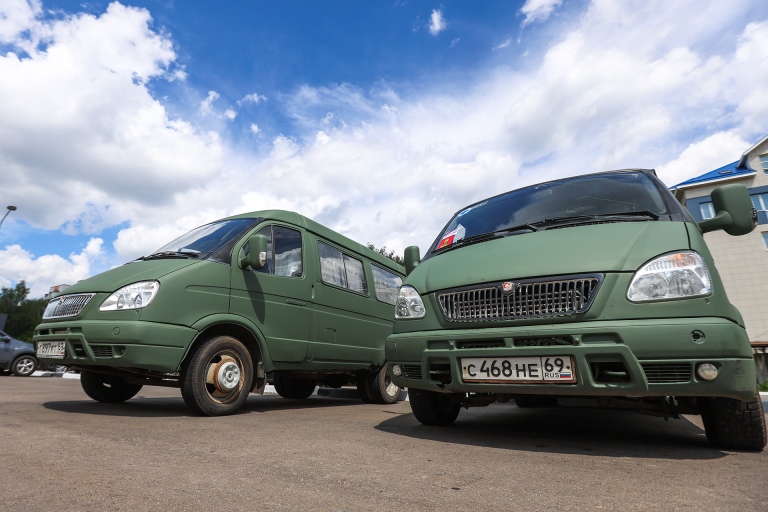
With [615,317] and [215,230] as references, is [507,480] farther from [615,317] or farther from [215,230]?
[215,230]

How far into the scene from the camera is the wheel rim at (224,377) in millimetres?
4527

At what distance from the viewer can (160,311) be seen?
4.23 metres

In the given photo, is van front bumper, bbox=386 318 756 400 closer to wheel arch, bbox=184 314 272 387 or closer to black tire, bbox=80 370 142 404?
wheel arch, bbox=184 314 272 387

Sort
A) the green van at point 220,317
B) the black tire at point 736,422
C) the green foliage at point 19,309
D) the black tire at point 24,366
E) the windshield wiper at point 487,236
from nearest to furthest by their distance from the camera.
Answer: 1. the black tire at point 736,422
2. the windshield wiper at point 487,236
3. the green van at point 220,317
4. the black tire at point 24,366
5. the green foliage at point 19,309

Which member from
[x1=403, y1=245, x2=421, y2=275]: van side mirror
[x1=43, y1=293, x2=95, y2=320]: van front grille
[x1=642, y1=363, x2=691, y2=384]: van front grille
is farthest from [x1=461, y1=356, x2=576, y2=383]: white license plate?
[x1=43, y1=293, x2=95, y2=320]: van front grille

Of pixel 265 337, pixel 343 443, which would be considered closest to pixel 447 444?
pixel 343 443

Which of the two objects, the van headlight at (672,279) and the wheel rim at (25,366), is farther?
the wheel rim at (25,366)

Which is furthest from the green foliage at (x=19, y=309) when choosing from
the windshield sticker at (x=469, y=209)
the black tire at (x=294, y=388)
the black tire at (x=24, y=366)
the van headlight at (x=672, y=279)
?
the van headlight at (x=672, y=279)

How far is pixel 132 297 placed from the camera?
4254mm

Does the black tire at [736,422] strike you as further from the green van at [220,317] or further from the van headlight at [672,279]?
the green van at [220,317]

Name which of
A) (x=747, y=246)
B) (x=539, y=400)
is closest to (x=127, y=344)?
(x=539, y=400)

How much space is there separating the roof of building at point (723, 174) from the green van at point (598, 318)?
3104cm

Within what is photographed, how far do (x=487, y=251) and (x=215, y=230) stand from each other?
2994 millimetres

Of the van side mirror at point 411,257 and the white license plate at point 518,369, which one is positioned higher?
the van side mirror at point 411,257
